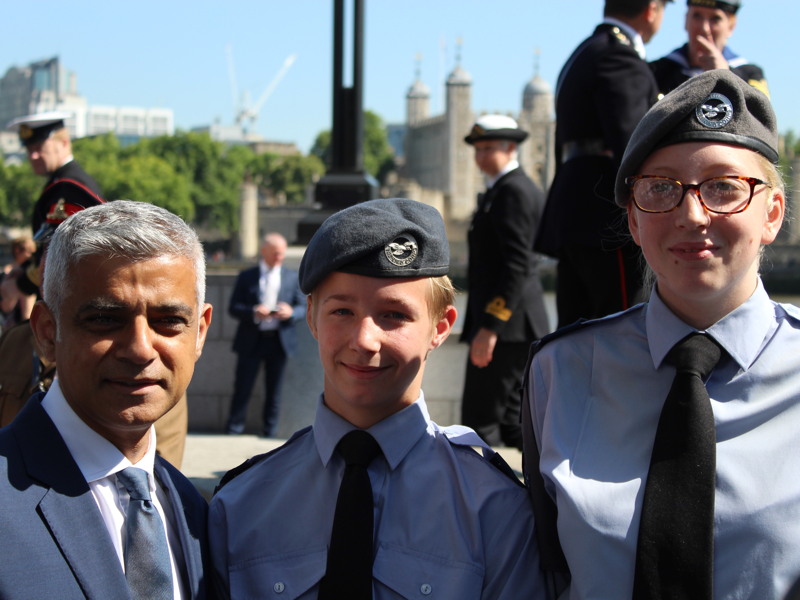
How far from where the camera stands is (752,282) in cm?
234

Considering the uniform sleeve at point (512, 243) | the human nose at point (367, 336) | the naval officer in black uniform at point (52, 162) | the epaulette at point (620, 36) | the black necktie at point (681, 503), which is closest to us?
the black necktie at point (681, 503)

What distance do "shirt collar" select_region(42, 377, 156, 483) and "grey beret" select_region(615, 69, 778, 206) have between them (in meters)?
1.29

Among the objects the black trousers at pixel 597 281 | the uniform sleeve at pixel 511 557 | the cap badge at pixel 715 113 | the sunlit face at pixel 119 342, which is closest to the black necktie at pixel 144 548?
the sunlit face at pixel 119 342

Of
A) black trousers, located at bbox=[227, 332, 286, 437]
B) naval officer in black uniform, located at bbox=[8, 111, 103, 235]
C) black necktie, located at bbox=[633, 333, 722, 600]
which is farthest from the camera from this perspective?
black trousers, located at bbox=[227, 332, 286, 437]

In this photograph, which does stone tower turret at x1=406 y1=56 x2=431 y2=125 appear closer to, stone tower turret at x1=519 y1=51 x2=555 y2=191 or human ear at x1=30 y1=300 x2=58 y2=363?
stone tower turret at x1=519 y1=51 x2=555 y2=191

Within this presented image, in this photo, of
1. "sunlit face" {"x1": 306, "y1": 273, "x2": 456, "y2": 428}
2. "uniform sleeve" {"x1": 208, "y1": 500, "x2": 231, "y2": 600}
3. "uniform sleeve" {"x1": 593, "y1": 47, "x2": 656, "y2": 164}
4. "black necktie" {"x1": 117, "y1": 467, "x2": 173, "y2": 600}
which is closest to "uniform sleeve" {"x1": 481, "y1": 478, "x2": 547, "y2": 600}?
"sunlit face" {"x1": 306, "y1": 273, "x2": 456, "y2": 428}

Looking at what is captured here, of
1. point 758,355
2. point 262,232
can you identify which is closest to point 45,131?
point 758,355

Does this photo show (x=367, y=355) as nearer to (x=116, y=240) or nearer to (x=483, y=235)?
(x=116, y=240)

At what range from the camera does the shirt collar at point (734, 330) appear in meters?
2.27

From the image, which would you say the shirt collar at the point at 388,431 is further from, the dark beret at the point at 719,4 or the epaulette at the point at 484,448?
the dark beret at the point at 719,4

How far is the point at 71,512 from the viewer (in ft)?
7.03

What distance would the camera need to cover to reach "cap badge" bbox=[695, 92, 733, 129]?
89.4 inches

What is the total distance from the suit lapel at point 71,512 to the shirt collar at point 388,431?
1.89 ft

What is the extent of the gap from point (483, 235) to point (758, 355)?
385 cm
